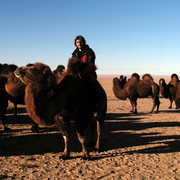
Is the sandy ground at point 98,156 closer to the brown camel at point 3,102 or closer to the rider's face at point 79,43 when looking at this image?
the brown camel at point 3,102

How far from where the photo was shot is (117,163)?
4.43 meters

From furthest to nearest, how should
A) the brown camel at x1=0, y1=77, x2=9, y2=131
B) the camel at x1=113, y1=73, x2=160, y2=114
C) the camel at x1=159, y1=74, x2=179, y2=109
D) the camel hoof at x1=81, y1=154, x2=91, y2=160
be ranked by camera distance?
the camel at x1=159, y1=74, x2=179, y2=109
the camel at x1=113, y1=73, x2=160, y2=114
the brown camel at x1=0, y1=77, x2=9, y2=131
the camel hoof at x1=81, y1=154, x2=91, y2=160

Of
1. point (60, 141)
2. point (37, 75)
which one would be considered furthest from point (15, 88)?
point (37, 75)

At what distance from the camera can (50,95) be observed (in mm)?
3408

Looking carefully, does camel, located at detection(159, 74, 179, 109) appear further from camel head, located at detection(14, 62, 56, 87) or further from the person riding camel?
camel head, located at detection(14, 62, 56, 87)

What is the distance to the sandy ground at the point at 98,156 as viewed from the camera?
12.8ft

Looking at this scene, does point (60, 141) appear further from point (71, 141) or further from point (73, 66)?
point (73, 66)

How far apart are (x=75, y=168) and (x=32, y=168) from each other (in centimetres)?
87

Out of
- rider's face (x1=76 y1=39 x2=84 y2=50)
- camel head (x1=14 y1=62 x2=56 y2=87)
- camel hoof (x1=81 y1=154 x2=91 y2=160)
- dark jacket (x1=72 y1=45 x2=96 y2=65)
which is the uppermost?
rider's face (x1=76 y1=39 x2=84 y2=50)

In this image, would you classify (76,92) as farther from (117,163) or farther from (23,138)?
(23,138)

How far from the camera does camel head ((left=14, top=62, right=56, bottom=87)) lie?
3.29 metres

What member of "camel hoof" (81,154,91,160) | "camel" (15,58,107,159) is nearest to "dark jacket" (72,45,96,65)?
"camel" (15,58,107,159)

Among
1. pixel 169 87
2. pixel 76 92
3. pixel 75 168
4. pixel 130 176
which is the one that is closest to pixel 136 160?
pixel 130 176

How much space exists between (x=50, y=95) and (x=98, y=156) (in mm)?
2219
